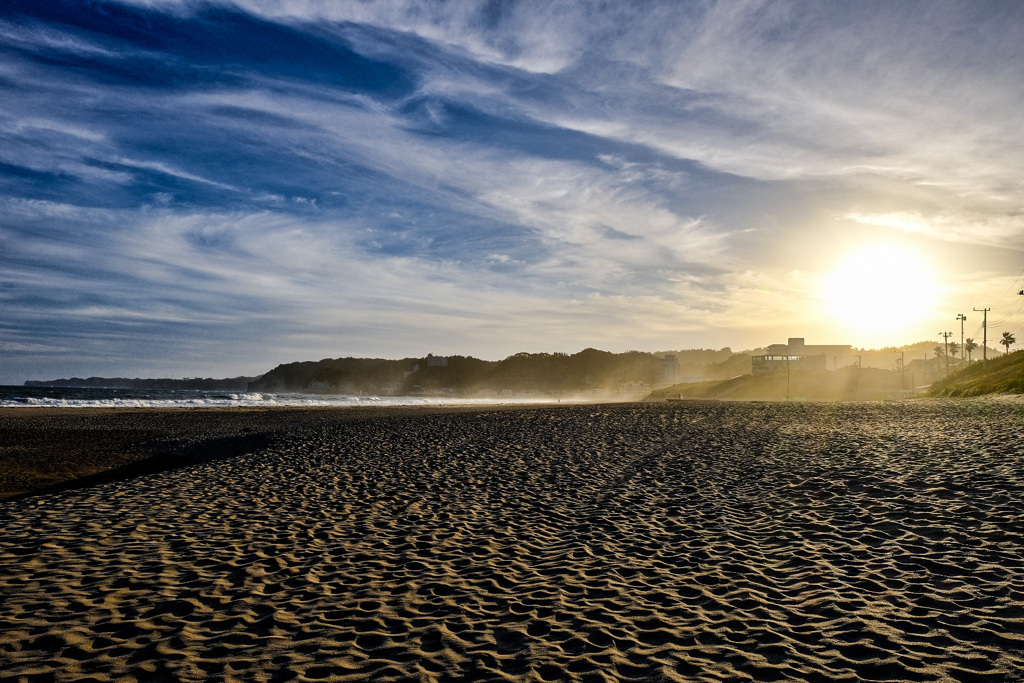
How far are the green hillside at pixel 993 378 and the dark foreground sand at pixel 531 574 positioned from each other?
3467 centimetres

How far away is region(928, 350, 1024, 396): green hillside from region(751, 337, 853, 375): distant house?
5104cm

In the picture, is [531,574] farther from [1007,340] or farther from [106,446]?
[1007,340]

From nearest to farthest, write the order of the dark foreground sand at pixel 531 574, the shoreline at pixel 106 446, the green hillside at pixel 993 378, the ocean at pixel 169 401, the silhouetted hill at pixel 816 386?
the dark foreground sand at pixel 531 574 → the shoreline at pixel 106 446 → the green hillside at pixel 993 378 → the ocean at pixel 169 401 → the silhouetted hill at pixel 816 386

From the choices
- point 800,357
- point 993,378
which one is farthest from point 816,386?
point 993,378

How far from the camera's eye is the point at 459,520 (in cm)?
1117

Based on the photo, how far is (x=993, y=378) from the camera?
162 feet

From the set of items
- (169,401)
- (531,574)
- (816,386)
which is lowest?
(169,401)

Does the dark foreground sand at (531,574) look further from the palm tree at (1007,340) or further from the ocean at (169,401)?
the palm tree at (1007,340)

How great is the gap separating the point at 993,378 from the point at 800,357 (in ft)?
261

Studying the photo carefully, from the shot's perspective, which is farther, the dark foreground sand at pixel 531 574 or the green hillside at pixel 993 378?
the green hillside at pixel 993 378

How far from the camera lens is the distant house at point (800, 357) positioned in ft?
408

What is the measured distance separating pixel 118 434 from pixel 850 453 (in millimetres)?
32522

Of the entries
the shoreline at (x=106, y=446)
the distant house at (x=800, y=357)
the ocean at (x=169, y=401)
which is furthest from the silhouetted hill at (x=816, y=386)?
the shoreline at (x=106, y=446)

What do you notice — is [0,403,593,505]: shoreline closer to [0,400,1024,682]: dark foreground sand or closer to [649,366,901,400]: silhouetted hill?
[0,400,1024,682]: dark foreground sand
